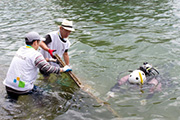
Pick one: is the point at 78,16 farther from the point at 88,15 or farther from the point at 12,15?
the point at 12,15

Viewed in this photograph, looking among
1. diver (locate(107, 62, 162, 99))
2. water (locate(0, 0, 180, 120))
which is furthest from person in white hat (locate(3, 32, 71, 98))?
diver (locate(107, 62, 162, 99))

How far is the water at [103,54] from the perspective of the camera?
5.34 m

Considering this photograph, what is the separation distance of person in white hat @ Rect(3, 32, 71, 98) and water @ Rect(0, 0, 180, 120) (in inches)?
24.7

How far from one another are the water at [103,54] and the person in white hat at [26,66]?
63 centimetres

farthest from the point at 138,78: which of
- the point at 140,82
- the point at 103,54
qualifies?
the point at 103,54

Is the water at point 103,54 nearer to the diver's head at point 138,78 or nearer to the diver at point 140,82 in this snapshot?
the diver at point 140,82

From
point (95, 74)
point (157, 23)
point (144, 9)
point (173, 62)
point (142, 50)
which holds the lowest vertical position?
point (95, 74)

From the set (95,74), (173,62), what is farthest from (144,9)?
(95,74)

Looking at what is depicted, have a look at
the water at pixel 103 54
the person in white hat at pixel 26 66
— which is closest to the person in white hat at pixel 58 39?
the water at pixel 103 54

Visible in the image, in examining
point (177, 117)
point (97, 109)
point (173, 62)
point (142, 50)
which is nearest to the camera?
point (177, 117)

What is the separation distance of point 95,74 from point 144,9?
38.3 feet

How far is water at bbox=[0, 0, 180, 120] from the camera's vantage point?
210 inches

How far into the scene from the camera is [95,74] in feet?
26.2

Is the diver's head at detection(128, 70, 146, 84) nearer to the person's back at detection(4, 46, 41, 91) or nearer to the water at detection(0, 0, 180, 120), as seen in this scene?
the water at detection(0, 0, 180, 120)
